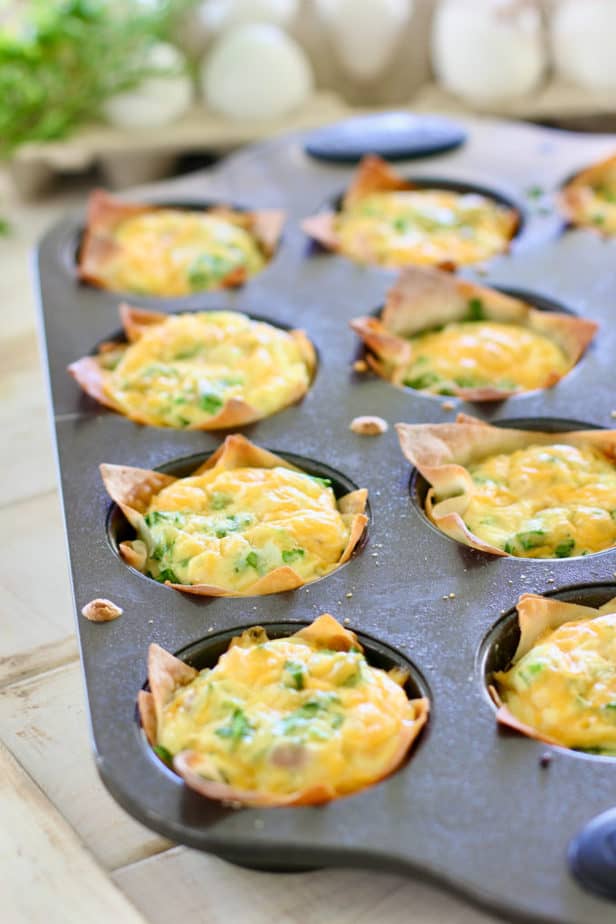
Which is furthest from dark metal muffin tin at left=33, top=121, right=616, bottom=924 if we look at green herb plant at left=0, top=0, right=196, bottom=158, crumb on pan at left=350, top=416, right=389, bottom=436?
green herb plant at left=0, top=0, right=196, bottom=158

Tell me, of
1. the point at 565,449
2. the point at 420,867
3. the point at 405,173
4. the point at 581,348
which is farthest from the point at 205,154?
the point at 420,867

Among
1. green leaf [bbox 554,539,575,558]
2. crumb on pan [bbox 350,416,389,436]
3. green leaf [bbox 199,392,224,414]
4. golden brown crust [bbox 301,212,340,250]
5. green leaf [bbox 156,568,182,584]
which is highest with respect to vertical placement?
golden brown crust [bbox 301,212,340,250]

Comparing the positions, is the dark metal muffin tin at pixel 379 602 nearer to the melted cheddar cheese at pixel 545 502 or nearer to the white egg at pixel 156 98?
the melted cheddar cheese at pixel 545 502

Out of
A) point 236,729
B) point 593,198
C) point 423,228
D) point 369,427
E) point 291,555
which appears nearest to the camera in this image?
point 236,729

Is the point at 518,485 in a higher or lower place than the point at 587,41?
lower

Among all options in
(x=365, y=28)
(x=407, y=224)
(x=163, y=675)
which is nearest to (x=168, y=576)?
(x=163, y=675)

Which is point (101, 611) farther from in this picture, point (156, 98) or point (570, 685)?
point (156, 98)

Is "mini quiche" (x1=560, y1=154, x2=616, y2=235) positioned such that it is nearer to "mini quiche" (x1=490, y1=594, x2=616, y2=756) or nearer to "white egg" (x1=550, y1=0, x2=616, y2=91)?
"white egg" (x1=550, y1=0, x2=616, y2=91)

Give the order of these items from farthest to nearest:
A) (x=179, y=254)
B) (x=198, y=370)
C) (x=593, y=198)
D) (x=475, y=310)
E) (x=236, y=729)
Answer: (x=593, y=198) < (x=179, y=254) < (x=475, y=310) < (x=198, y=370) < (x=236, y=729)
